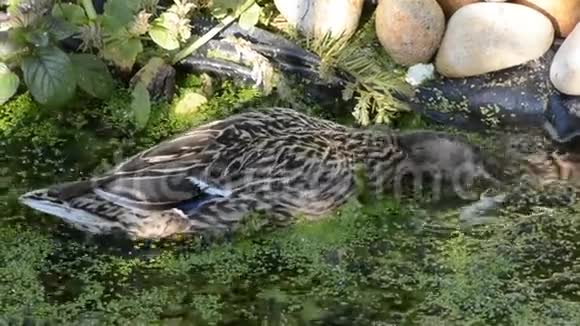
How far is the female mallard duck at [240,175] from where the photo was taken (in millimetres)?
5020

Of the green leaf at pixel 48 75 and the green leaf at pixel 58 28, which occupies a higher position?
the green leaf at pixel 58 28

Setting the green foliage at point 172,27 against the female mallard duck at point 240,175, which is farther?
the green foliage at point 172,27

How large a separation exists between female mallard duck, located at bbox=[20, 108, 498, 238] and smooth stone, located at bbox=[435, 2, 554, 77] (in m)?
0.76

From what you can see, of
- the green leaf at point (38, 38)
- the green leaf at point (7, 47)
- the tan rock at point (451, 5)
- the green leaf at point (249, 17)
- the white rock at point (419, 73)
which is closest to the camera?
the green leaf at point (38, 38)

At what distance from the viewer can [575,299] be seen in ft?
15.3

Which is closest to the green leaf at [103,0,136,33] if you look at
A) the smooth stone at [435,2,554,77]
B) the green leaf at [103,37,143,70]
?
the green leaf at [103,37,143,70]

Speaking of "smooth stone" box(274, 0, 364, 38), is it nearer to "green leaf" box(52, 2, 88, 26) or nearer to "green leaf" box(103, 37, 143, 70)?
"green leaf" box(103, 37, 143, 70)

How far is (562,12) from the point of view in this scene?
6250 mm

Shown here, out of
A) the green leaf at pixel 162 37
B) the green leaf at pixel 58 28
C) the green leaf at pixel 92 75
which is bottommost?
the green leaf at pixel 92 75

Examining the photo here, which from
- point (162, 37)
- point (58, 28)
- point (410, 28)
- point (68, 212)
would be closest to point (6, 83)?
point (58, 28)

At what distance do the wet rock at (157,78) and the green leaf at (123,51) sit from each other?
3.1 inches

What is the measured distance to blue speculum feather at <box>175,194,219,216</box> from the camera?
5.04 meters

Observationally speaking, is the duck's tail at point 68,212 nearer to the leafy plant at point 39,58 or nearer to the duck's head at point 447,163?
the leafy plant at point 39,58

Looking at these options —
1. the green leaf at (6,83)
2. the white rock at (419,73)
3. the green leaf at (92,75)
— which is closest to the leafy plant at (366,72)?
the white rock at (419,73)
